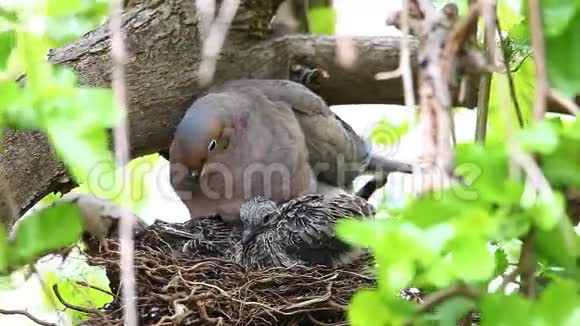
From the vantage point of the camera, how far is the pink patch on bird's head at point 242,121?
2.38 m

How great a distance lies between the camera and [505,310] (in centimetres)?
77

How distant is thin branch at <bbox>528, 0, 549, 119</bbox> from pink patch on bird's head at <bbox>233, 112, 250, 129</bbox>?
63.4 inches

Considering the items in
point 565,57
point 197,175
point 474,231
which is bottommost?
point 197,175

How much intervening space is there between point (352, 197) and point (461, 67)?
1299 millimetres

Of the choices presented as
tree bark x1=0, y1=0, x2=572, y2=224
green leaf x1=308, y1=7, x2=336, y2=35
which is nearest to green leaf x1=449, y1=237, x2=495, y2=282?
tree bark x1=0, y1=0, x2=572, y2=224

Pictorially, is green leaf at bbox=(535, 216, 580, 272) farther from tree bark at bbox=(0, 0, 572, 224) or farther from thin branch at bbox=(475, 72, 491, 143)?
tree bark at bbox=(0, 0, 572, 224)

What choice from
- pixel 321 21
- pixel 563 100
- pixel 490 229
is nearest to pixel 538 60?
pixel 563 100

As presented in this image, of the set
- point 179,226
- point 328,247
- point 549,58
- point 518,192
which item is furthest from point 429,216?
point 179,226

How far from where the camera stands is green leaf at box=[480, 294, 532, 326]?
29.7 inches

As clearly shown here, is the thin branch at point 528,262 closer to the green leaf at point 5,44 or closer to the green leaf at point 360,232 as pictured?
the green leaf at point 360,232

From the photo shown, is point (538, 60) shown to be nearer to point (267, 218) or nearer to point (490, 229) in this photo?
point (490, 229)

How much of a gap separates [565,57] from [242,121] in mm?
1586

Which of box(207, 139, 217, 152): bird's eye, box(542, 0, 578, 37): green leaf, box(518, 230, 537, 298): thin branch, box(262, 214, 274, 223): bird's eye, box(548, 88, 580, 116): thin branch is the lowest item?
box(262, 214, 274, 223): bird's eye

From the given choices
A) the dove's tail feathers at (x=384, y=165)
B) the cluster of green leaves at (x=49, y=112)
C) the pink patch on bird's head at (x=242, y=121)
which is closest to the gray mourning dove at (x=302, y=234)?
the pink patch on bird's head at (x=242, y=121)
